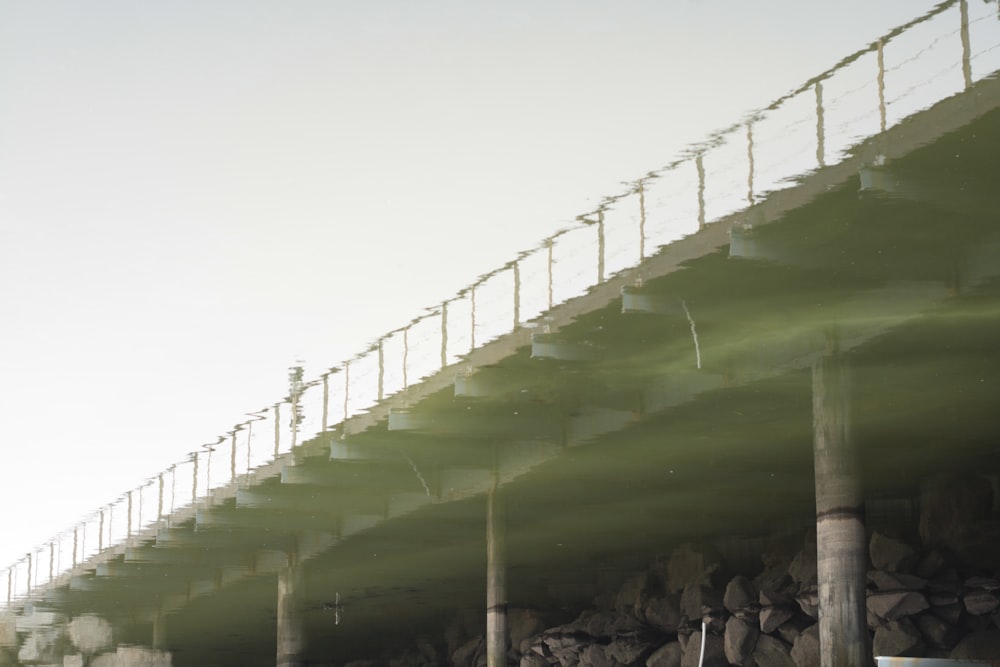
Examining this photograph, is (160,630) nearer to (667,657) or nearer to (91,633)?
(91,633)

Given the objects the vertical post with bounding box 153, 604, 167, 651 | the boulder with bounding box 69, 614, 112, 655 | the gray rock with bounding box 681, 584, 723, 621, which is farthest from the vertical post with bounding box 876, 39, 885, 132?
the boulder with bounding box 69, 614, 112, 655

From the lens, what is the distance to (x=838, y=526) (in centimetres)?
2056

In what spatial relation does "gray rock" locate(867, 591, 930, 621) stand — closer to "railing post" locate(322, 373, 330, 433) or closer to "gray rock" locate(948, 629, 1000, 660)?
"gray rock" locate(948, 629, 1000, 660)

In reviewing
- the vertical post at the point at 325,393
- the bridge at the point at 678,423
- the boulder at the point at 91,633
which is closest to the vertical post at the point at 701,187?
the bridge at the point at 678,423

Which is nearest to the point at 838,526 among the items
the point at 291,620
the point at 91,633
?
the point at 291,620

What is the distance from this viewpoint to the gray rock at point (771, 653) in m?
30.4

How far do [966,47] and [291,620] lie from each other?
2725cm

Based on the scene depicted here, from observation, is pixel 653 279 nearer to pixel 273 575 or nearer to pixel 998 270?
pixel 998 270

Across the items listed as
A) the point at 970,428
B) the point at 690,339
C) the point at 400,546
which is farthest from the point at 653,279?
the point at 400,546

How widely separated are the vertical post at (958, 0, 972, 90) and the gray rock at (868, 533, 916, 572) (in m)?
13.8

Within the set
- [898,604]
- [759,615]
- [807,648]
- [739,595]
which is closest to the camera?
[898,604]

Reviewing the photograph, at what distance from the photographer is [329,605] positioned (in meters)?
47.3

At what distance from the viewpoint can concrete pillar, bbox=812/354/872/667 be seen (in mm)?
20078

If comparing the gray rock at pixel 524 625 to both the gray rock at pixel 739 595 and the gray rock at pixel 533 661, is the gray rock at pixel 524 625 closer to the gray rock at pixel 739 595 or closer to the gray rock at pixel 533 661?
the gray rock at pixel 533 661
